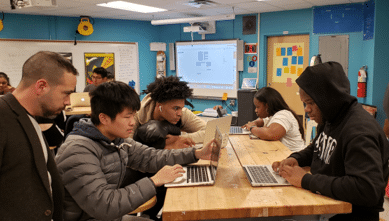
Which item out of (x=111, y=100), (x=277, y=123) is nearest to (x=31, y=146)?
(x=111, y=100)

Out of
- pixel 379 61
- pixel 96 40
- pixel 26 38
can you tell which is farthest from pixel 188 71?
pixel 379 61

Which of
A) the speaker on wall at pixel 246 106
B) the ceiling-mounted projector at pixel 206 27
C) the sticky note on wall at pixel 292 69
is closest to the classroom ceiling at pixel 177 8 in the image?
the ceiling-mounted projector at pixel 206 27

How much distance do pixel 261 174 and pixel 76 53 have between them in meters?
5.91

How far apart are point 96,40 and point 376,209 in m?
6.52

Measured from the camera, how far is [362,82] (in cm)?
506

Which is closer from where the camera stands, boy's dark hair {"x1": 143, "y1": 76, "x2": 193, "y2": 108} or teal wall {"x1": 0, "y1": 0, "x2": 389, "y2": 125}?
boy's dark hair {"x1": 143, "y1": 76, "x2": 193, "y2": 108}

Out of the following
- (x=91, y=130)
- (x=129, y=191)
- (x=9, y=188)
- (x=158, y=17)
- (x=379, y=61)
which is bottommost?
(x=129, y=191)

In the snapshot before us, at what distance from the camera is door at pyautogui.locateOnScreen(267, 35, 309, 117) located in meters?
6.18

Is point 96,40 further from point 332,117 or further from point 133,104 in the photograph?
point 332,117

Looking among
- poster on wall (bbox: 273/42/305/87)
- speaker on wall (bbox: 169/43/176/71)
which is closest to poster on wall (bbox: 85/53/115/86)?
speaker on wall (bbox: 169/43/176/71)

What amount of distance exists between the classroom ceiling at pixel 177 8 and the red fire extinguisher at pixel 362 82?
44.9 inches

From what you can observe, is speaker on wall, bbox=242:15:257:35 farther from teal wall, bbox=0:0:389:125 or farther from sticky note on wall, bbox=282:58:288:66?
sticky note on wall, bbox=282:58:288:66

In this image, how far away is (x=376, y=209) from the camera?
1.50 m

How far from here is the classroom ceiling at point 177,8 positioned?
5.20m
